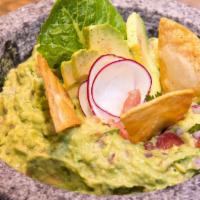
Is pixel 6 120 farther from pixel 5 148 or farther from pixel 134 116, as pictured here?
pixel 134 116

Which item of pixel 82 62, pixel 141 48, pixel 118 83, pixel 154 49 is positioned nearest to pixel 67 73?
pixel 82 62

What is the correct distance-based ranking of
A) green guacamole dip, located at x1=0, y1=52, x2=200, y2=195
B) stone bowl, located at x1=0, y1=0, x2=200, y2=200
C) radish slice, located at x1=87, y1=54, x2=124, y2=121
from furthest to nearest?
1. stone bowl, located at x1=0, y1=0, x2=200, y2=200
2. radish slice, located at x1=87, y1=54, x2=124, y2=121
3. green guacamole dip, located at x1=0, y1=52, x2=200, y2=195

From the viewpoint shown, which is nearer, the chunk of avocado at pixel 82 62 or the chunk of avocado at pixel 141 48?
the chunk of avocado at pixel 82 62

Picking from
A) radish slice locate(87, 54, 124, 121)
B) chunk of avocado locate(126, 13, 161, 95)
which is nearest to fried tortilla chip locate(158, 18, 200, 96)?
chunk of avocado locate(126, 13, 161, 95)

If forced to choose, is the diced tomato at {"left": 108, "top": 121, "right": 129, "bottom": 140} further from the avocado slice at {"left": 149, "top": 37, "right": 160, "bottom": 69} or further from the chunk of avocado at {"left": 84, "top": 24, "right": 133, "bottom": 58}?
the avocado slice at {"left": 149, "top": 37, "right": 160, "bottom": 69}

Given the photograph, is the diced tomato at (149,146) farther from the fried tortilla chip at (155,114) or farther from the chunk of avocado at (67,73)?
the chunk of avocado at (67,73)

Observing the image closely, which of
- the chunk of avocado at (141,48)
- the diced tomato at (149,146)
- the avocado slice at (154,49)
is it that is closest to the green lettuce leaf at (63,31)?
the chunk of avocado at (141,48)
